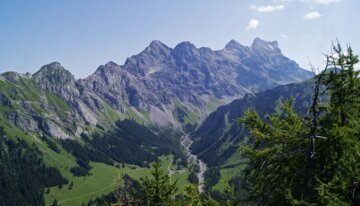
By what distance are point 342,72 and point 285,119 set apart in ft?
12.3

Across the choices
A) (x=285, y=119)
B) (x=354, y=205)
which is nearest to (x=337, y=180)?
(x=354, y=205)

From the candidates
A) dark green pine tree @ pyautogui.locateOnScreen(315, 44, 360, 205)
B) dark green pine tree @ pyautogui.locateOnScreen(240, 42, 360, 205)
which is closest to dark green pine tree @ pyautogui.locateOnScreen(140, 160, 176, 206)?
dark green pine tree @ pyautogui.locateOnScreen(240, 42, 360, 205)

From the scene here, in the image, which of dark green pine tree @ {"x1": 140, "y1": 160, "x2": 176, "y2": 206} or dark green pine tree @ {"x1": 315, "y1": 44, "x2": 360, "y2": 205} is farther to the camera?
dark green pine tree @ {"x1": 140, "y1": 160, "x2": 176, "y2": 206}

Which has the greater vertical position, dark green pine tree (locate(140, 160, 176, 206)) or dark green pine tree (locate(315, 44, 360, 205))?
dark green pine tree (locate(315, 44, 360, 205))

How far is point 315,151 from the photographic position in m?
16.9

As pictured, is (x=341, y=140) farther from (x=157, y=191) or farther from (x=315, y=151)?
(x=157, y=191)

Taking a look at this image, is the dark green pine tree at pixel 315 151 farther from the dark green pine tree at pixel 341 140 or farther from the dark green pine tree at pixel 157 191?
the dark green pine tree at pixel 157 191

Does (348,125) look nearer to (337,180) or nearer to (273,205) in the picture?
(337,180)

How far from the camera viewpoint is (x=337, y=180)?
1606 centimetres

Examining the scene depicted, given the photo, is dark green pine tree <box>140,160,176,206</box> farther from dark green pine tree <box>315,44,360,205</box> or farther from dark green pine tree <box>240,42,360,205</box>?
dark green pine tree <box>315,44,360,205</box>

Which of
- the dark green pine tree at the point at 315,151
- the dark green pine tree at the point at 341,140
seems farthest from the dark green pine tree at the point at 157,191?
the dark green pine tree at the point at 341,140

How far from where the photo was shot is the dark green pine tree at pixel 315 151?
52.5 ft

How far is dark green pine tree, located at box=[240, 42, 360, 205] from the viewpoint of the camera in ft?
52.5

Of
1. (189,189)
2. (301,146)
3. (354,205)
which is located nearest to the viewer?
(354,205)
